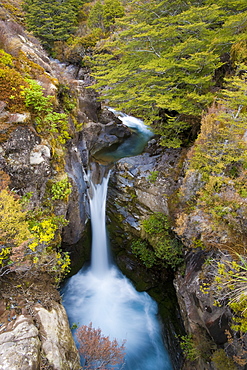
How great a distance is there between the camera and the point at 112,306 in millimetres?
7926

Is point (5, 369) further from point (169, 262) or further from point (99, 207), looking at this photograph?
point (99, 207)

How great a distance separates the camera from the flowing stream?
6.91 meters

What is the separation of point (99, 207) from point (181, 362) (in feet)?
21.3

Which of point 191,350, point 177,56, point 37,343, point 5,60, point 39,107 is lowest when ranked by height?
point 191,350

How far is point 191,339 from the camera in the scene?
609cm

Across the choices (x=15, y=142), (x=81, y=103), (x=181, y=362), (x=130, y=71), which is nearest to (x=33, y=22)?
(x=81, y=103)

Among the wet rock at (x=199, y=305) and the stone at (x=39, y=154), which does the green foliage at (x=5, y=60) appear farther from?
the wet rock at (x=199, y=305)

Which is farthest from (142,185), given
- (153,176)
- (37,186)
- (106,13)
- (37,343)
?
(106,13)

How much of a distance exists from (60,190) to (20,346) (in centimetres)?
403

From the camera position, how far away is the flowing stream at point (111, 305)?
22.7 ft

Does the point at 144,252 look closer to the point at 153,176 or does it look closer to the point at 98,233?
the point at 98,233

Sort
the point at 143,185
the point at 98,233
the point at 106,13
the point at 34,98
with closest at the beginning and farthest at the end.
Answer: the point at 34,98 → the point at 143,185 → the point at 98,233 → the point at 106,13

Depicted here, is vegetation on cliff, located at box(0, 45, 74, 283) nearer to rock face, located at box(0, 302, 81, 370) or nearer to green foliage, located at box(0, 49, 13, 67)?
green foliage, located at box(0, 49, 13, 67)

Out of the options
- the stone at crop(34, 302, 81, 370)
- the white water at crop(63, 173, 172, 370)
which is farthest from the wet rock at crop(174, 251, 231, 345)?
the stone at crop(34, 302, 81, 370)
